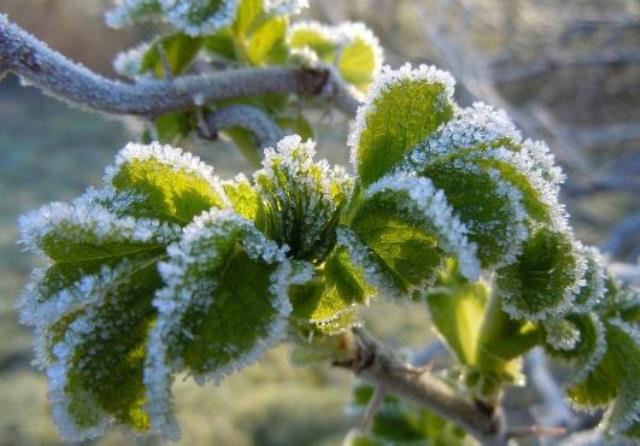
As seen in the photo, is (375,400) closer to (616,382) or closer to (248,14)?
(616,382)

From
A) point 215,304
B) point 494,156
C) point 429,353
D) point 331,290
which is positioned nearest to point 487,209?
point 494,156

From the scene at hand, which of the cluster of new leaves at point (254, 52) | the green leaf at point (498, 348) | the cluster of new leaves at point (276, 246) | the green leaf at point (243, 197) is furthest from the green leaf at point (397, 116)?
the cluster of new leaves at point (254, 52)

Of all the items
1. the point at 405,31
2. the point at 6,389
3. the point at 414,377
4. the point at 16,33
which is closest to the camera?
the point at 16,33

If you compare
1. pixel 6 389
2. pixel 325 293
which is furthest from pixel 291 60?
pixel 6 389

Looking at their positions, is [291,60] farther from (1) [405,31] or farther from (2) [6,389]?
(1) [405,31]

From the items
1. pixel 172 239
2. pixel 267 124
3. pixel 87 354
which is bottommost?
pixel 87 354

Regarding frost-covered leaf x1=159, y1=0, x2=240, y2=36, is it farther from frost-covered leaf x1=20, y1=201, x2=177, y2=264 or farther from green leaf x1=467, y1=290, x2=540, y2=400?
green leaf x1=467, y1=290, x2=540, y2=400
